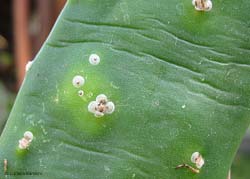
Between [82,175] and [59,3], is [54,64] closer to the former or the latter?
[82,175]

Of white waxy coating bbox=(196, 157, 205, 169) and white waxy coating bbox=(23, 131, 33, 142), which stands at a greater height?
white waxy coating bbox=(196, 157, 205, 169)

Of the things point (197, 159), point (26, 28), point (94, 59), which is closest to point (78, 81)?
point (94, 59)

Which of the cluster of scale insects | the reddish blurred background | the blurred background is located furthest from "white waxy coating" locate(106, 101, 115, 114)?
the reddish blurred background

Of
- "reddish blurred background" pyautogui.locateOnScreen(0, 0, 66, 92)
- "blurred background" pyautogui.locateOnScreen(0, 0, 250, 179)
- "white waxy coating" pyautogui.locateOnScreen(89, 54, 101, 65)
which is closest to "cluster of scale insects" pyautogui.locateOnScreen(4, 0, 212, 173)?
"white waxy coating" pyautogui.locateOnScreen(89, 54, 101, 65)

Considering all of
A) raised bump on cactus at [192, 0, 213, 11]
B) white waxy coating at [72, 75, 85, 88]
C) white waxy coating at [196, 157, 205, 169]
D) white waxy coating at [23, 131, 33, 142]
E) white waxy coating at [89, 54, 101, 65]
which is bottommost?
white waxy coating at [23, 131, 33, 142]

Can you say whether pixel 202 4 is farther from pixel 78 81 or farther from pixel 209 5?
pixel 78 81

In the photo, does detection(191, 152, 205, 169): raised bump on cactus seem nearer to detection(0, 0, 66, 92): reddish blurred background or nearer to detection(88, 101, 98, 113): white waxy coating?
detection(88, 101, 98, 113): white waxy coating

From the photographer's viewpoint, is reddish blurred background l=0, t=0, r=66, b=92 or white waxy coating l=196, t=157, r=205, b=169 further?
reddish blurred background l=0, t=0, r=66, b=92

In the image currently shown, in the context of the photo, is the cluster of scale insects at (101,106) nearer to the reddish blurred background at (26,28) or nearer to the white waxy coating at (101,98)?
the white waxy coating at (101,98)
